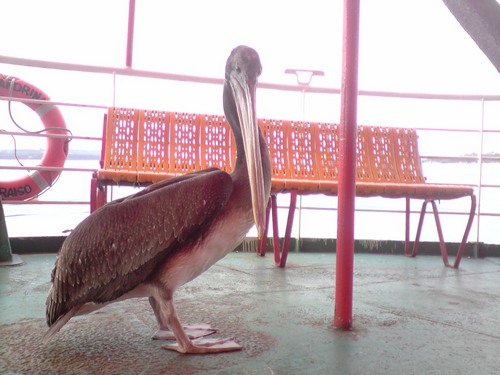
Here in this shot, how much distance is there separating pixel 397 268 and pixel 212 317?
1.94 metres

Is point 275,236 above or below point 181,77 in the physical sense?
below

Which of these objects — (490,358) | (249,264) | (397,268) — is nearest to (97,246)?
(490,358)

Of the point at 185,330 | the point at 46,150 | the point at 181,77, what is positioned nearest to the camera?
the point at 185,330

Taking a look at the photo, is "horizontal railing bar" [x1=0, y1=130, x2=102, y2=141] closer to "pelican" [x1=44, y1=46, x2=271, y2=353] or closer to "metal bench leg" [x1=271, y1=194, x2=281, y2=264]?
"metal bench leg" [x1=271, y1=194, x2=281, y2=264]

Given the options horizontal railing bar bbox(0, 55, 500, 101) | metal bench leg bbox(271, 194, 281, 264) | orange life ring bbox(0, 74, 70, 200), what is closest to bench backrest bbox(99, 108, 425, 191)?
metal bench leg bbox(271, 194, 281, 264)

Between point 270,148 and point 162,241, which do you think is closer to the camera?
point 162,241

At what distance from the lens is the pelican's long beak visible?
73.6 inches

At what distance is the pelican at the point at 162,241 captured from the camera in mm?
1882

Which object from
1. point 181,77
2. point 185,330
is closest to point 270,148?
point 181,77

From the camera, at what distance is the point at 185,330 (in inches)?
82.7

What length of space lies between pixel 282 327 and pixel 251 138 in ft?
2.79

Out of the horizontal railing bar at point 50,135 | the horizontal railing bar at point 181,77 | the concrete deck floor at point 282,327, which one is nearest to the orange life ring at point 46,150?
the horizontal railing bar at point 50,135

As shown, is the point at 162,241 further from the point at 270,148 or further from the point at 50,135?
the point at 50,135

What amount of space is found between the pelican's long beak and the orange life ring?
9.65 feet
